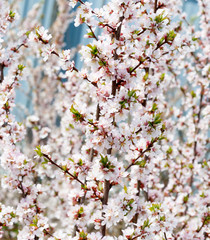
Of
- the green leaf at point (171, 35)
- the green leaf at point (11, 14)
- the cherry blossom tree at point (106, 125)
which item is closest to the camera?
the cherry blossom tree at point (106, 125)

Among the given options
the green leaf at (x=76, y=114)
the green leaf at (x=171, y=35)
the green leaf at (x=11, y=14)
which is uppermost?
the green leaf at (x=11, y=14)

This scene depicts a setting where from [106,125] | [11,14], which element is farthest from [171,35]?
[11,14]

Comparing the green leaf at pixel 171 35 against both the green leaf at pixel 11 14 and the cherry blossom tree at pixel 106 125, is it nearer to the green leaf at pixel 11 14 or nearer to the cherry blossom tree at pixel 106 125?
the cherry blossom tree at pixel 106 125

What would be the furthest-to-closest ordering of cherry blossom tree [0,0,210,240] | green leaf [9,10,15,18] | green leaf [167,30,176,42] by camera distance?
1. green leaf [9,10,15,18]
2. green leaf [167,30,176,42]
3. cherry blossom tree [0,0,210,240]

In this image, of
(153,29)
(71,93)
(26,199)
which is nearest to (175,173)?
(71,93)

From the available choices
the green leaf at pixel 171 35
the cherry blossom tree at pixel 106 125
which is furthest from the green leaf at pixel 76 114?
the green leaf at pixel 171 35

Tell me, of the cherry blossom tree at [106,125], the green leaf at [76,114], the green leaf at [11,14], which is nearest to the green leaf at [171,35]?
the cherry blossom tree at [106,125]

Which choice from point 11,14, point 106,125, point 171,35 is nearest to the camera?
point 106,125

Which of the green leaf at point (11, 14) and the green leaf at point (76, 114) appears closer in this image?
the green leaf at point (76, 114)

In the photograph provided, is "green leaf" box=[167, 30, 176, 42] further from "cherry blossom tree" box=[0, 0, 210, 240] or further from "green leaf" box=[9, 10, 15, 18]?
"green leaf" box=[9, 10, 15, 18]

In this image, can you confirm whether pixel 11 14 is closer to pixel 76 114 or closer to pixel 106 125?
pixel 76 114

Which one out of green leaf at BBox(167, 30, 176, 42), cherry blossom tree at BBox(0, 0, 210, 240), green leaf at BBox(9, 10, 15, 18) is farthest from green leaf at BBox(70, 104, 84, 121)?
green leaf at BBox(9, 10, 15, 18)

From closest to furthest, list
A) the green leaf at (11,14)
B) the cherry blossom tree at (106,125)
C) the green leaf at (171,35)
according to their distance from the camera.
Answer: the cherry blossom tree at (106,125)
the green leaf at (171,35)
the green leaf at (11,14)

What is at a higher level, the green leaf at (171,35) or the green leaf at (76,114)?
the green leaf at (171,35)
